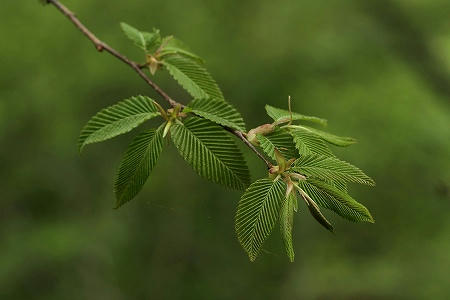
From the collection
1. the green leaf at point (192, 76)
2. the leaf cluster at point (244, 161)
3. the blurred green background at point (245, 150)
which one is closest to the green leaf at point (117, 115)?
the leaf cluster at point (244, 161)

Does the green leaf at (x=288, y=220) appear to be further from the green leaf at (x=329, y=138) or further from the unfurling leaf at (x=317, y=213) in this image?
the green leaf at (x=329, y=138)

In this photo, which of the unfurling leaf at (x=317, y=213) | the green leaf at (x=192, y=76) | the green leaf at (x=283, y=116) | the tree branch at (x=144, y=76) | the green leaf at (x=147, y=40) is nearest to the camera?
the unfurling leaf at (x=317, y=213)

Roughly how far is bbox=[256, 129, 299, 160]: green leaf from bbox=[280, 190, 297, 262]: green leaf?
0.32 ft

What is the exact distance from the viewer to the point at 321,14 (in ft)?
20.9

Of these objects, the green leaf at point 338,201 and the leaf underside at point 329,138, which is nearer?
the green leaf at point 338,201

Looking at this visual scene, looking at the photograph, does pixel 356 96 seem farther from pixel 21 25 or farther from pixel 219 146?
pixel 219 146

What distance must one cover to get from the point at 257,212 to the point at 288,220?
0.19 ft

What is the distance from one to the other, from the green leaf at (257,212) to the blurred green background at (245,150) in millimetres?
4018

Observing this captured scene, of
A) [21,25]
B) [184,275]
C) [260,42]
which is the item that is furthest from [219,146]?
[184,275]

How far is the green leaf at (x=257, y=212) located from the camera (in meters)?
0.90

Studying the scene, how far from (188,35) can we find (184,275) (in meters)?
3.07

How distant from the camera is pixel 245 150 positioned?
20.4ft

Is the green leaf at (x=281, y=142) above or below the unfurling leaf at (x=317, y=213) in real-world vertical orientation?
above

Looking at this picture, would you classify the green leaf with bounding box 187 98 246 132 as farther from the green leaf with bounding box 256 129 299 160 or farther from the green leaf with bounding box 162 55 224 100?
the green leaf with bounding box 162 55 224 100
